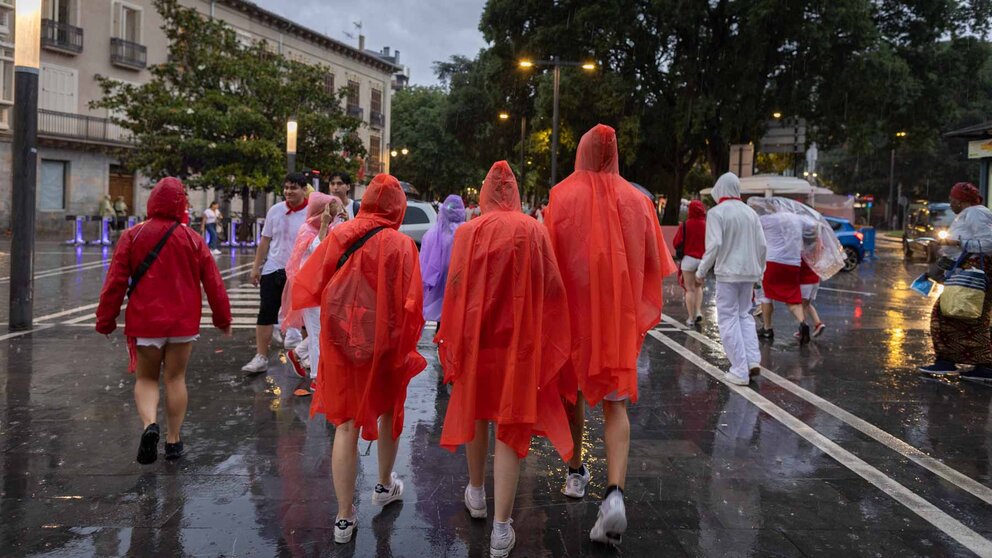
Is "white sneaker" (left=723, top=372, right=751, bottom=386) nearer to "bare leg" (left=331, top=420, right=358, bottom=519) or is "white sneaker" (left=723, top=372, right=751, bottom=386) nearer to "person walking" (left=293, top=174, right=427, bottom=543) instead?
"person walking" (left=293, top=174, right=427, bottom=543)

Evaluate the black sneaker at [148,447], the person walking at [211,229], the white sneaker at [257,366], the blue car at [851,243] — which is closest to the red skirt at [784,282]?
the white sneaker at [257,366]

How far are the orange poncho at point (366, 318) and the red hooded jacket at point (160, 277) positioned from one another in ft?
3.65

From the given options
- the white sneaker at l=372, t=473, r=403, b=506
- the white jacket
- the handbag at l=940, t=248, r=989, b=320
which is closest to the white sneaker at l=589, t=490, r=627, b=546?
the white sneaker at l=372, t=473, r=403, b=506

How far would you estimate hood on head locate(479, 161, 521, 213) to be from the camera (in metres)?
3.84

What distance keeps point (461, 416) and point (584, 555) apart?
818mm

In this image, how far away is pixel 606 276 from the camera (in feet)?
13.0

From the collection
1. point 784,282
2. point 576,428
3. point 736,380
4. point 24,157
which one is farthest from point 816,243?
point 24,157

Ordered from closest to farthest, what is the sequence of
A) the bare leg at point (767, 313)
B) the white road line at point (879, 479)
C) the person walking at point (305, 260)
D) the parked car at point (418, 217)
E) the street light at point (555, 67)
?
the white road line at point (879, 479), the person walking at point (305, 260), the bare leg at point (767, 313), the parked car at point (418, 217), the street light at point (555, 67)

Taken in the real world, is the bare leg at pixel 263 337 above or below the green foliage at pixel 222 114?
below

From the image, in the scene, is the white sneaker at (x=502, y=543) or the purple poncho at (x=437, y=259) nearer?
the white sneaker at (x=502, y=543)

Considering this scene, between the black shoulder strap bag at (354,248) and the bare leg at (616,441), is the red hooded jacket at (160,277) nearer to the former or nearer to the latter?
the black shoulder strap bag at (354,248)

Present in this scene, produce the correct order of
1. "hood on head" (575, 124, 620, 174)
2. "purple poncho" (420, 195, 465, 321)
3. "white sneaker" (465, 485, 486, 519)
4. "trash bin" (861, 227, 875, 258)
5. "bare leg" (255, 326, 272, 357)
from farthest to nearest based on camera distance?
"trash bin" (861, 227, 875, 258) → "bare leg" (255, 326, 272, 357) → "purple poncho" (420, 195, 465, 321) → "hood on head" (575, 124, 620, 174) → "white sneaker" (465, 485, 486, 519)

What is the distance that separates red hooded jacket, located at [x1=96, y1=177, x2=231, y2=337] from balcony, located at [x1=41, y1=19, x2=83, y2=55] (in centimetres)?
3132

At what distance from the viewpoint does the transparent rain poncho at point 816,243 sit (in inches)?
373
